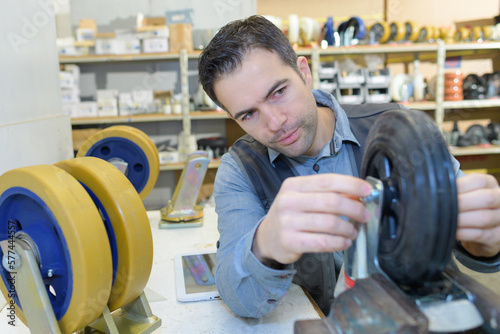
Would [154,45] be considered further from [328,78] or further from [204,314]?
[204,314]

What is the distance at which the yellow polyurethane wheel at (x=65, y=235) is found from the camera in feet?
2.25

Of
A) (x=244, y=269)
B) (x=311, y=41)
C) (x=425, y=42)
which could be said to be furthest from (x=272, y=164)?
(x=425, y=42)

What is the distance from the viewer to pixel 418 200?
486 millimetres

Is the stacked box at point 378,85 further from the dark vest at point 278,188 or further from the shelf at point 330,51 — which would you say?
the dark vest at point 278,188

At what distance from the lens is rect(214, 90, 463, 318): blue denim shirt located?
Result: 77 cm

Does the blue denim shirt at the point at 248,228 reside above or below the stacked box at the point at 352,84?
below

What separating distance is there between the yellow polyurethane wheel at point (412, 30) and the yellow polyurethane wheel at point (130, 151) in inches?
113

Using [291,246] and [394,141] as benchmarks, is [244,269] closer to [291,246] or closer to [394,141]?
[291,246]

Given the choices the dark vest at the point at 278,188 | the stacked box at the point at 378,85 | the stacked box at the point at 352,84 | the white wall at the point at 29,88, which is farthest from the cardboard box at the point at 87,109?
the dark vest at the point at 278,188

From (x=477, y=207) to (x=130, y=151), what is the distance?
1394mm

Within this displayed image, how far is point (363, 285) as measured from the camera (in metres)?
0.53

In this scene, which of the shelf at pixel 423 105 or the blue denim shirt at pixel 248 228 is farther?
the shelf at pixel 423 105

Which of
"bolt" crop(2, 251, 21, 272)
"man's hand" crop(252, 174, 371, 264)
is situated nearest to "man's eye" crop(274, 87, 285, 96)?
"man's hand" crop(252, 174, 371, 264)

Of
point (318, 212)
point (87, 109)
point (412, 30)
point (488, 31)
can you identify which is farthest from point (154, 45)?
point (318, 212)
